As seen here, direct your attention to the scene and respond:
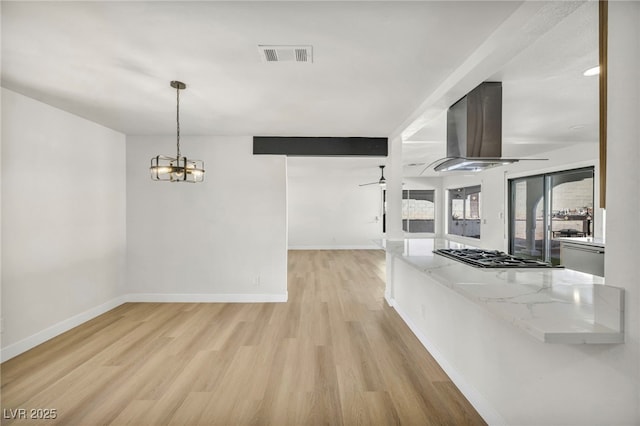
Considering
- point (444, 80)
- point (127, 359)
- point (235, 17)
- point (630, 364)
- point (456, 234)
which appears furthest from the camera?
point (456, 234)

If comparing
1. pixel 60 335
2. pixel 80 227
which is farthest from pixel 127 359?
pixel 80 227

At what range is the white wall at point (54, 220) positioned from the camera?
112 inches

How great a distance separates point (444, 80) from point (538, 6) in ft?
3.37

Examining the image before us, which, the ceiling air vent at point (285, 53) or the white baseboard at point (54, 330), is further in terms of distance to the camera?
the white baseboard at point (54, 330)

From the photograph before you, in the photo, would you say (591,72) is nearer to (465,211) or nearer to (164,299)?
(164,299)

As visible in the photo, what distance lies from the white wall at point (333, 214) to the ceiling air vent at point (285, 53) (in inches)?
305

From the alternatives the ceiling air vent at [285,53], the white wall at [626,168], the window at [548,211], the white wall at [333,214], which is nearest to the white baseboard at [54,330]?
the ceiling air vent at [285,53]

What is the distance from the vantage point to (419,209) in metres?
10.3

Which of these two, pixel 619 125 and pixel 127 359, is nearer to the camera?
pixel 619 125

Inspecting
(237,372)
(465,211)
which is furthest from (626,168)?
(465,211)

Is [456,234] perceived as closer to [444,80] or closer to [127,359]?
[444,80]

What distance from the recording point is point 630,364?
1.07 metres

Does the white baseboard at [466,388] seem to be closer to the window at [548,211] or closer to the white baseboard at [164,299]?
the white baseboard at [164,299]

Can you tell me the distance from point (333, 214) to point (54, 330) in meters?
7.77
